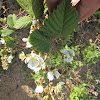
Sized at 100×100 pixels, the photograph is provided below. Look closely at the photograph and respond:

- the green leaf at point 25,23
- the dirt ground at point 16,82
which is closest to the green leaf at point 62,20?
the green leaf at point 25,23

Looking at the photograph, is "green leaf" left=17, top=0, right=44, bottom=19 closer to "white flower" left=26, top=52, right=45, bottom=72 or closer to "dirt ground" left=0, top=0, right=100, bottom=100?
"white flower" left=26, top=52, right=45, bottom=72

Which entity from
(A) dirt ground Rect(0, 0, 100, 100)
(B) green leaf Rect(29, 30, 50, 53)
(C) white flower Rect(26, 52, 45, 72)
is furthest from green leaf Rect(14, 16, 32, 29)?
(A) dirt ground Rect(0, 0, 100, 100)

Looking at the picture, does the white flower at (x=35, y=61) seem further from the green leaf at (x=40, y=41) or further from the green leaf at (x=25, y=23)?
the green leaf at (x=25, y=23)

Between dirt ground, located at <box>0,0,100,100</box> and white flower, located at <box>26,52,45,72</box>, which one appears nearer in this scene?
white flower, located at <box>26,52,45,72</box>

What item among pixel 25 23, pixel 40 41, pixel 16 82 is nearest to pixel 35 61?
pixel 40 41

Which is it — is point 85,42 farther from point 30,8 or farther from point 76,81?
point 30,8

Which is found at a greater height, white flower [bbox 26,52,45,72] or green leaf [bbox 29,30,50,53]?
green leaf [bbox 29,30,50,53]

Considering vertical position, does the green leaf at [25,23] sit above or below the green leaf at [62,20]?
above
